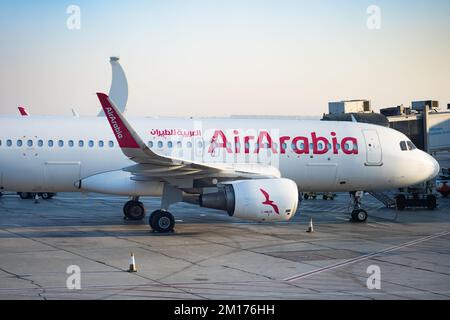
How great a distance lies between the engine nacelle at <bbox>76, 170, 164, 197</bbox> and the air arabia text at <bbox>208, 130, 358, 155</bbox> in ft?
8.06

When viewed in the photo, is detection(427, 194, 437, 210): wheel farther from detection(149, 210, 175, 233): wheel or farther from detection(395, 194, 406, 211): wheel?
detection(149, 210, 175, 233): wheel

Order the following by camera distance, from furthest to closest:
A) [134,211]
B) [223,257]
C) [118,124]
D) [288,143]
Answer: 1. [134,211]
2. [288,143]
3. [118,124]
4. [223,257]

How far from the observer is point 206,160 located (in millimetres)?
22688

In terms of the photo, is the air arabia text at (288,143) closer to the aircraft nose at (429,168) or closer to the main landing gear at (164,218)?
the main landing gear at (164,218)

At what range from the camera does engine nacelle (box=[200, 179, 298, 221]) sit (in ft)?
63.2

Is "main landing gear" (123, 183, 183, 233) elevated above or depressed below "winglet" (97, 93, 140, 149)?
below

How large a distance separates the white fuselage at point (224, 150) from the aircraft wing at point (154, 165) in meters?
1.06

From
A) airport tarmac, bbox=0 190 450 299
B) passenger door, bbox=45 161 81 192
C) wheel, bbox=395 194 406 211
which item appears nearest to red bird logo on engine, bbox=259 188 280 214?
airport tarmac, bbox=0 190 450 299

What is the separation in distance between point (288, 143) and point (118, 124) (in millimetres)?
7020

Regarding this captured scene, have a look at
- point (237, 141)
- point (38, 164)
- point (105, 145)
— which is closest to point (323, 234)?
point (237, 141)

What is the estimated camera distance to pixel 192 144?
22.9 metres

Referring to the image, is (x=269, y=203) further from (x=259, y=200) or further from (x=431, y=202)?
(x=431, y=202)

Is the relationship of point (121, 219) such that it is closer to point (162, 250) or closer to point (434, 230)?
point (162, 250)

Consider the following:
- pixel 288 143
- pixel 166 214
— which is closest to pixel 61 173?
pixel 166 214
